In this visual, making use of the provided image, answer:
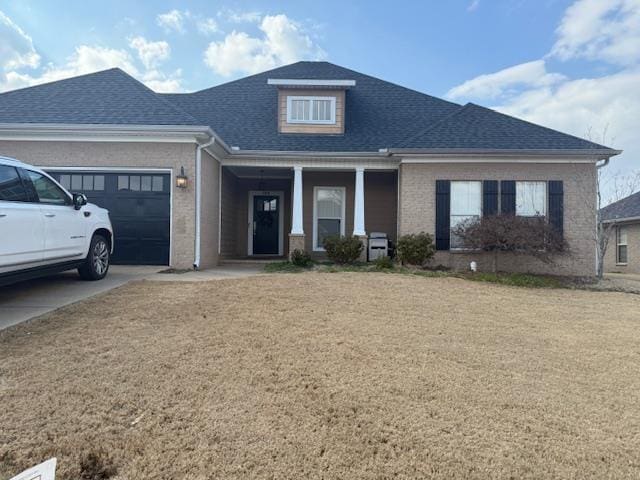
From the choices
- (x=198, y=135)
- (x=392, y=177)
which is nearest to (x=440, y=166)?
(x=392, y=177)

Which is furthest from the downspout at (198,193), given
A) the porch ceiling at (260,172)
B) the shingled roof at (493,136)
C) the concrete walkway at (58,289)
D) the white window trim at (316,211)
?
the shingled roof at (493,136)

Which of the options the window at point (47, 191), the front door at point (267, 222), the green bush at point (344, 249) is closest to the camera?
the window at point (47, 191)

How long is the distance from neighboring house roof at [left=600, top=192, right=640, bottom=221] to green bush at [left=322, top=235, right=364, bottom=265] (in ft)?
41.6

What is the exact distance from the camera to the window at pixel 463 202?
35.1 feet

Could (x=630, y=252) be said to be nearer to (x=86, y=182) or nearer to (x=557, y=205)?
(x=557, y=205)

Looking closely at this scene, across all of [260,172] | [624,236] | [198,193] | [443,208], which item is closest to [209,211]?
[198,193]

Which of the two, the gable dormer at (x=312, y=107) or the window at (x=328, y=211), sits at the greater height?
the gable dormer at (x=312, y=107)

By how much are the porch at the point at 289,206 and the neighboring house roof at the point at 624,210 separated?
35.3 feet

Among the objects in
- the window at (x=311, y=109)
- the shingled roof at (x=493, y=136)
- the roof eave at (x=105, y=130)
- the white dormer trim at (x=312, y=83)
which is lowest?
the roof eave at (x=105, y=130)

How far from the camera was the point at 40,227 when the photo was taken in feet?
17.4

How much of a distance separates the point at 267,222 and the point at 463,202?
684cm

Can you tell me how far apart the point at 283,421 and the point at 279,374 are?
750 millimetres

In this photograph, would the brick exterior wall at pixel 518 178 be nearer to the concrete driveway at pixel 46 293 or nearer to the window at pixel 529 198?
the window at pixel 529 198

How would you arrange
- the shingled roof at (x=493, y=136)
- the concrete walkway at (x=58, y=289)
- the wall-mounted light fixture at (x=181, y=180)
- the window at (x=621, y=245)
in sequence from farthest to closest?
the window at (x=621, y=245) → the shingled roof at (x=493, y=136) → the wall-mounted light fixture at (x=181, y=180) → the concrete walkway at (x=58, y=289)
